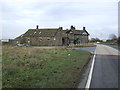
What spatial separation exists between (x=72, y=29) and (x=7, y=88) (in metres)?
78.6

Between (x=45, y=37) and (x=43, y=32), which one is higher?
(x=43, y=32)

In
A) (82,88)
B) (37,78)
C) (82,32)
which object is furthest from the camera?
(82,32)

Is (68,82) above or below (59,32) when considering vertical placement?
below

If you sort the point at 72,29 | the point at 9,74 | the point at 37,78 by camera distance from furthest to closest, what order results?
the point at 72,29
the point at 9,74
the point at 37,78

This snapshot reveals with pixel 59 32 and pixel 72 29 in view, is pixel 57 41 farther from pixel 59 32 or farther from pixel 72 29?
pixel 72 29

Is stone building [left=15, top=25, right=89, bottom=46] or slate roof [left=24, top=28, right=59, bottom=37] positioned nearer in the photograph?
stone building [left=15, top=25, right=89, bottom=46]

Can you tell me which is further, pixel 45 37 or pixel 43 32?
pixel 43 32

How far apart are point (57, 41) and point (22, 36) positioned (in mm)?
14881

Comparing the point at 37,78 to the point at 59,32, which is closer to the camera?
the point at 37,78

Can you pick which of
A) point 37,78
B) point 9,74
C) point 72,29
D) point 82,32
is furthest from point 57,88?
point 82,32

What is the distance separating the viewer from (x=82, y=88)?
19.7 feet

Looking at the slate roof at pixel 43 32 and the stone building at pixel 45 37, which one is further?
the slate roof at pixel 43 32

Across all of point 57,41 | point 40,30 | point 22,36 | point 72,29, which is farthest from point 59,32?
point 72,29

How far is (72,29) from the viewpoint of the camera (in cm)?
8325
